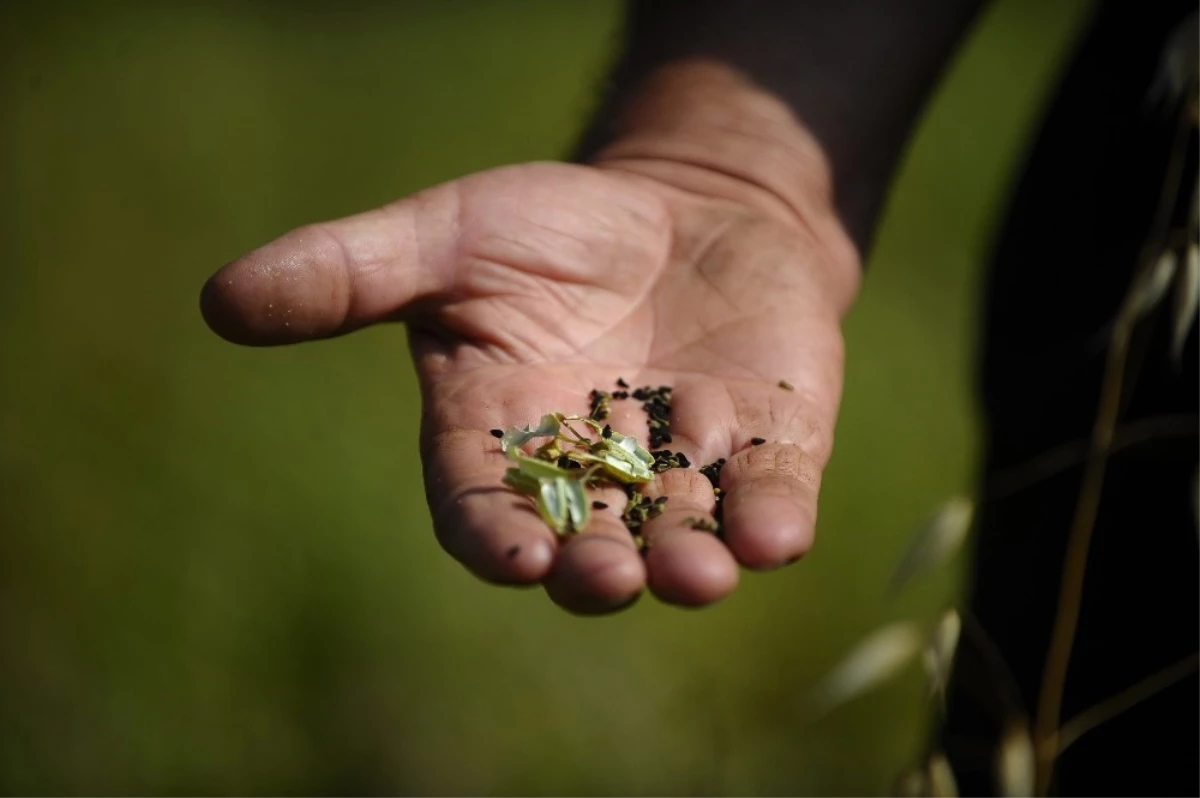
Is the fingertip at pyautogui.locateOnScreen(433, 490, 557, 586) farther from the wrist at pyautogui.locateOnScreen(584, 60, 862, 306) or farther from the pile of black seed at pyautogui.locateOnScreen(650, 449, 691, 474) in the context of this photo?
the wrist at pyautogui.locateOnScreen(584, 60, 862, 306)

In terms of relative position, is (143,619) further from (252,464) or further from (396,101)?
(396,101)

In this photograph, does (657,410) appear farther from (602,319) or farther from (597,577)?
(597,577)

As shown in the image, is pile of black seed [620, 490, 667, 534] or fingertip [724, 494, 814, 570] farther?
pile of black seed [620, 490, 667, 534]

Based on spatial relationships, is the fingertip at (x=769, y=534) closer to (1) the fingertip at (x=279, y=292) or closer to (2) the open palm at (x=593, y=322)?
(2) the open palm at (x=593, y=322)

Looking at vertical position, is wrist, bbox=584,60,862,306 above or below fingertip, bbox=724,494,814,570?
above

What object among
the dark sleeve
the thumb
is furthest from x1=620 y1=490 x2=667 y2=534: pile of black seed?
the dark sleeve

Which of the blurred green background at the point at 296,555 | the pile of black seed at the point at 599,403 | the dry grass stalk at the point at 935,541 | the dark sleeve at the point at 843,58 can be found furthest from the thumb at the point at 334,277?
the blurred green background at the point at 296,555
